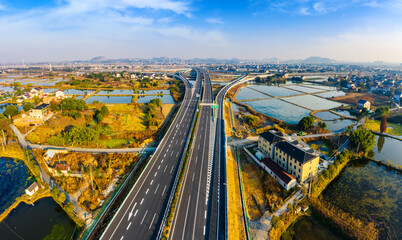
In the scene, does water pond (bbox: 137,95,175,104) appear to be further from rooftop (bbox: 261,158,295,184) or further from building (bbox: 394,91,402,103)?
building (bbox: 394,91,402,103)

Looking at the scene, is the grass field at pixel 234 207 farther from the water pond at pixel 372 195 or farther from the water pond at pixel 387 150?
the water pond at pixel 387 150

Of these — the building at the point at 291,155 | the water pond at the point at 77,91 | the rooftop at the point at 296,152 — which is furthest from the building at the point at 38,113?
the rooftop at the point at 296,152

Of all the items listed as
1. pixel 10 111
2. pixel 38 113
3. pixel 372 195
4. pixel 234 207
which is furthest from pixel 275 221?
pixel 10 111

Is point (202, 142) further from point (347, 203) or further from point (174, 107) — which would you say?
point (174, 107)

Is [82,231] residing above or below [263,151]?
below

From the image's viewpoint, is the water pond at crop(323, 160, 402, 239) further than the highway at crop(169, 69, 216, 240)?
Yes

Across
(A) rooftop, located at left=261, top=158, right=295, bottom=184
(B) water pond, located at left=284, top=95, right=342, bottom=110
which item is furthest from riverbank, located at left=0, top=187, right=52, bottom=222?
(B) water pond, located at left=284, top=95, right=342, bottom=110

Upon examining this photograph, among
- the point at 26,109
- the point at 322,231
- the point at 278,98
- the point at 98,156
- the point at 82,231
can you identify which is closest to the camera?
the point at 82,231

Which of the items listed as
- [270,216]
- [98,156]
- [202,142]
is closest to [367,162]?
[270,216]
